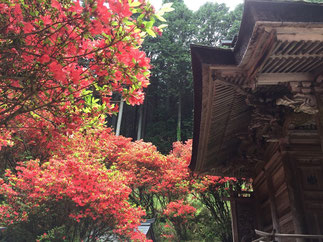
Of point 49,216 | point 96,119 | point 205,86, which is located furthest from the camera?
point 49,216

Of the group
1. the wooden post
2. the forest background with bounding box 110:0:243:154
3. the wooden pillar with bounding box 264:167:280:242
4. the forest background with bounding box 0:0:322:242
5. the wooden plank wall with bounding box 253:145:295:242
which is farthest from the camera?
the forest background with bounding box 110:0:243:154

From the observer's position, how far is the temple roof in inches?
97.0

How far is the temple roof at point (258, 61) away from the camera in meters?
2.46

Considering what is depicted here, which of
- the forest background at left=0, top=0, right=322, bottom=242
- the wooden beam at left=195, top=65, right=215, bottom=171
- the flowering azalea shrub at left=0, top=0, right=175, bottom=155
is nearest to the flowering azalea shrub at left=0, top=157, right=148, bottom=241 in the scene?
the forest background at left=0, top=0, right=322, bottom=242

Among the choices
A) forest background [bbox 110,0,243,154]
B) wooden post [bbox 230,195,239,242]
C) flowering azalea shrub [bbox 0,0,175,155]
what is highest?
forest background [bbox 110,0,243,154]

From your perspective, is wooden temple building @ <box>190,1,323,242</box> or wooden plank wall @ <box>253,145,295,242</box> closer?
wooden temple building @ <box>190,1,323,242</box>

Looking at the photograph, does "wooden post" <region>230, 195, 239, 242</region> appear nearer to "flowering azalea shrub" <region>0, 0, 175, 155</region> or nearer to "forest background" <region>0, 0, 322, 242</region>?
A: "forest background" <region>0, 0, 322, 242</region>

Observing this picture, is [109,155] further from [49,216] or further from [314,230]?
[314,230]

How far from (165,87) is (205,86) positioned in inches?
1014

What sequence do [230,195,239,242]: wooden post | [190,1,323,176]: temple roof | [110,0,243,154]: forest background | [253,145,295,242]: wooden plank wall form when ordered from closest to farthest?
[190,1,323,176]: temple roof → [253,145,295,242]: wooden plank wall → [230,195,239,242]: wooden post → [110,0,243,154]: forest background

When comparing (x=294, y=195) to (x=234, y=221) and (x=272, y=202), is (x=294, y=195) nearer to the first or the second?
(x=272, y=202)

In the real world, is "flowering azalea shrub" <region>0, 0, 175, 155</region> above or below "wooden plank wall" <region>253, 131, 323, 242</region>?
above

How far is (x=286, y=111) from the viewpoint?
13.9ft

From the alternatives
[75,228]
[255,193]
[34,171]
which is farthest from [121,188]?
[255,193]
